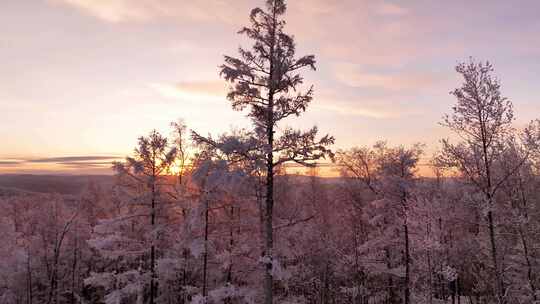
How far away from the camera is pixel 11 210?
6669 centimetres

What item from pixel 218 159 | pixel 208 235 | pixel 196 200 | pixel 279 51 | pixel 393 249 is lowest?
pixel 393 249

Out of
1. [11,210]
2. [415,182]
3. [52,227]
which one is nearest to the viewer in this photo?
[415,182]

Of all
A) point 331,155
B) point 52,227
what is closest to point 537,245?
point 331,155

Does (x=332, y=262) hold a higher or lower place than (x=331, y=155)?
lower

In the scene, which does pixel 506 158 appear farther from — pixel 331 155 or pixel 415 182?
pixel 331 155

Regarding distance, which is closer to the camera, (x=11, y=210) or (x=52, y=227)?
(x=52, y=227)

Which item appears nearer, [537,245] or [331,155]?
[331,155]

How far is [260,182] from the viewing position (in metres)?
16.1

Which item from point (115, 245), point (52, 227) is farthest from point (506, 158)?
point (52, 227)

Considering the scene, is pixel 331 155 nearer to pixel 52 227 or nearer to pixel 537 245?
pixel 537 245

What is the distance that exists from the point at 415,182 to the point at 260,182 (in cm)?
1354

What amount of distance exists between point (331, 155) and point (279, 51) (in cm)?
432

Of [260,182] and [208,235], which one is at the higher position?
[260,182]

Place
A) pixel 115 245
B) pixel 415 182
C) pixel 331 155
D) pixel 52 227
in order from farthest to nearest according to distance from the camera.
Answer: pixel 52 227, pixel 415 182, pixel 115 245, pixel 331 155
